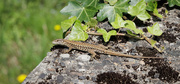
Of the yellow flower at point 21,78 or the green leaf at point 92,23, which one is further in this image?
the yellow flower at point 21,78

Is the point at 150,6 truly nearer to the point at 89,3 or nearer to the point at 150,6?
the point at 150,6

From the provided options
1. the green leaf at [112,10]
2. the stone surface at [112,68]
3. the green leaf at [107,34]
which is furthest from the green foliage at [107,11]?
A: the stone surface at [112,68]

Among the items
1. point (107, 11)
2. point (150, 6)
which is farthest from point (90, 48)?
point (150, 6)

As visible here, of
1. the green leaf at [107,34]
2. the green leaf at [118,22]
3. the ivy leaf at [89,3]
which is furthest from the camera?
the ivy leaf at [89,3]

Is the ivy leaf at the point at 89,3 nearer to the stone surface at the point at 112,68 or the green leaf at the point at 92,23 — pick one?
the green leaf at the point at 92,23

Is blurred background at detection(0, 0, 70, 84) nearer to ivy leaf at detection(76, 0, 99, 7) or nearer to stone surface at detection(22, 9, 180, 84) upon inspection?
ivy leaf at detection(76, 0, 99, 7)

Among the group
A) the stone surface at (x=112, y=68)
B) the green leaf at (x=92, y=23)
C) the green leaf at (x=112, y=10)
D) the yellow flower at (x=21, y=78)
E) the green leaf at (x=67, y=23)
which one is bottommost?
the stone surface at (x=112, y=68)
